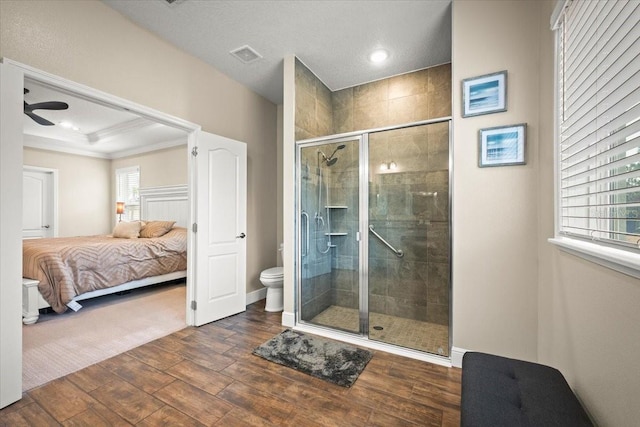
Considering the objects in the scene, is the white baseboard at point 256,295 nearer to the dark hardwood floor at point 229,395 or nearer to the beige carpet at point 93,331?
the beige carpet at point 93,331

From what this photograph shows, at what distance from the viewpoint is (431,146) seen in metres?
2.48

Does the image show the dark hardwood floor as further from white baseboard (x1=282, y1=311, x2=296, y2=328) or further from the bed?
the bed

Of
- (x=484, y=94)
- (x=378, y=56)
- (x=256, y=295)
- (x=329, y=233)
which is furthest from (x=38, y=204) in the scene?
(x=484, y=94)

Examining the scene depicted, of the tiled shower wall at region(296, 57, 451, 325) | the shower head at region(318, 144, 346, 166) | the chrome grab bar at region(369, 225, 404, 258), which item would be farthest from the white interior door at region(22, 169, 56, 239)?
the chrome grab bar at region(369, 225, 404, 258)

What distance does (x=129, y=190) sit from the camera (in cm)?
652

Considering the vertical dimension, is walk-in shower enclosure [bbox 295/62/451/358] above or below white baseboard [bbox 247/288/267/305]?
above

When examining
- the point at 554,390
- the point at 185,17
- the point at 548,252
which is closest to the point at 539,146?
the point at 548,252

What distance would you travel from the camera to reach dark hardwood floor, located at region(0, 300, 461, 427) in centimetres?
151

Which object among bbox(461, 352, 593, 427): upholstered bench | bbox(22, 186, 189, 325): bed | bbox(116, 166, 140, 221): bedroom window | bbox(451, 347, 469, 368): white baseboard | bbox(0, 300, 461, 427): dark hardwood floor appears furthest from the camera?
bbox(116, 166, 140, 221): bedroom window

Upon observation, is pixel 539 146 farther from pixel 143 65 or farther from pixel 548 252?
pixel 143 65

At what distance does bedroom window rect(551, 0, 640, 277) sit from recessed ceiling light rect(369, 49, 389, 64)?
159cm

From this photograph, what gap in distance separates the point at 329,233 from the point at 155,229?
11.6 ft

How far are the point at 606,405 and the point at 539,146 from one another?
1.50 m

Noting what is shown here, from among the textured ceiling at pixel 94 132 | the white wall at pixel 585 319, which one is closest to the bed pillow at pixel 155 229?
the textured ceiling at pixel 94 132
